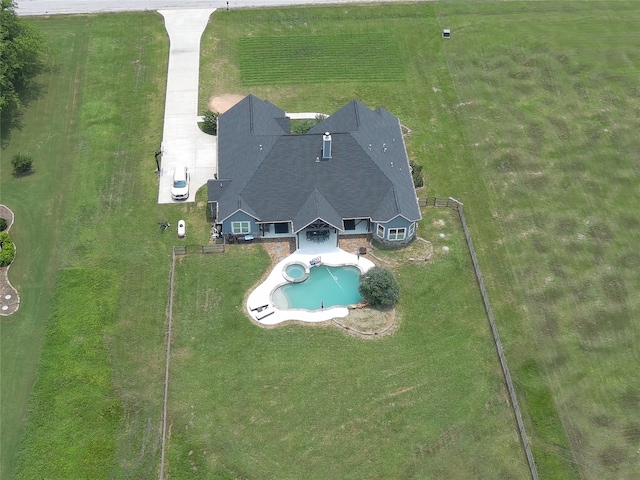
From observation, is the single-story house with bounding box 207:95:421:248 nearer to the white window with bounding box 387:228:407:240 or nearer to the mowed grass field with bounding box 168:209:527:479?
the white window with bounding box 387:228:407:240

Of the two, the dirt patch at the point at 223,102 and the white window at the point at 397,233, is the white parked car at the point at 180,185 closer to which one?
the dirt patch at the point at 223,102

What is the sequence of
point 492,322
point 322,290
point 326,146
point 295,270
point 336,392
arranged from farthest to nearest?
point 326,146 → point 295,270 → point 322,290 → point 492,322 → point 336,392

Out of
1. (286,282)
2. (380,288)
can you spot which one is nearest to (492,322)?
(380,288)

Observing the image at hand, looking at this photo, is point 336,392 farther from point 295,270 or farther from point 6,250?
point 6,250

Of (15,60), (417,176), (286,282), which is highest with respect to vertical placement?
(15,60)

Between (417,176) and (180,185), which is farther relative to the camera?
(417,176)

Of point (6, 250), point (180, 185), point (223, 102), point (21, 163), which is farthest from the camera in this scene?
point (223, 102)

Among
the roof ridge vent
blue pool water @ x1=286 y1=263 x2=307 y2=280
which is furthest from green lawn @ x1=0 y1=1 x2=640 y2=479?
the roof ridge vent
